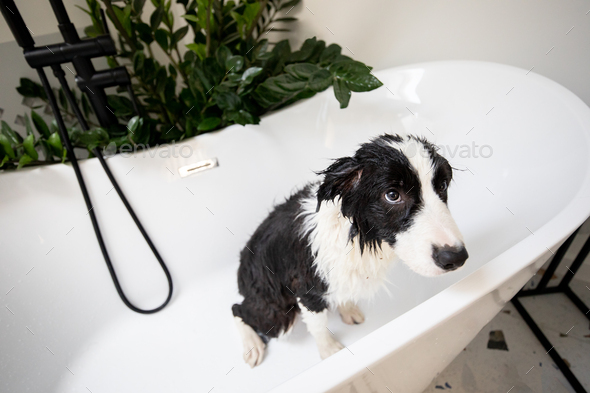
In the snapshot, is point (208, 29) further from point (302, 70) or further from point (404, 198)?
point (404, 198)

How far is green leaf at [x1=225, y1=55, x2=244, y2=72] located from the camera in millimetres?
1152

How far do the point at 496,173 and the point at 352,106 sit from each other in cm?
61

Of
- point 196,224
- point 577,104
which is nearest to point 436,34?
point 577,104

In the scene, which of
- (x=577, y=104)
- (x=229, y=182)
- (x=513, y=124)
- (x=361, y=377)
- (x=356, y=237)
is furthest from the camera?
(x=229, y=182)

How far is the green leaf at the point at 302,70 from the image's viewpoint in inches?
44.1

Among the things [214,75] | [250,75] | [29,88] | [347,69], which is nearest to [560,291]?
[347,69]

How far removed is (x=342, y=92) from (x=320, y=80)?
0.10 metres

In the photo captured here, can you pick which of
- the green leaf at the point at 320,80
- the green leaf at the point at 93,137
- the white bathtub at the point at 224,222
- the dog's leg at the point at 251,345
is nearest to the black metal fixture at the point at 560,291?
the white bathtub at the point at 224,222

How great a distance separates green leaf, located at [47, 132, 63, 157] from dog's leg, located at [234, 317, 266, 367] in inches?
33.5

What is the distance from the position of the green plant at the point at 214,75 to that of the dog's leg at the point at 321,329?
2.13 ft

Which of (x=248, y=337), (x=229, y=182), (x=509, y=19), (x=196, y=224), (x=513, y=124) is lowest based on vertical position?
(x=248, y=337)

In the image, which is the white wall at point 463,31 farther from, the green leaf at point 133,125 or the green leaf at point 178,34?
the green leaf at point 133,125

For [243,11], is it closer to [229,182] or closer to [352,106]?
[352,106]

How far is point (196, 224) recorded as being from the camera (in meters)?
1.36
